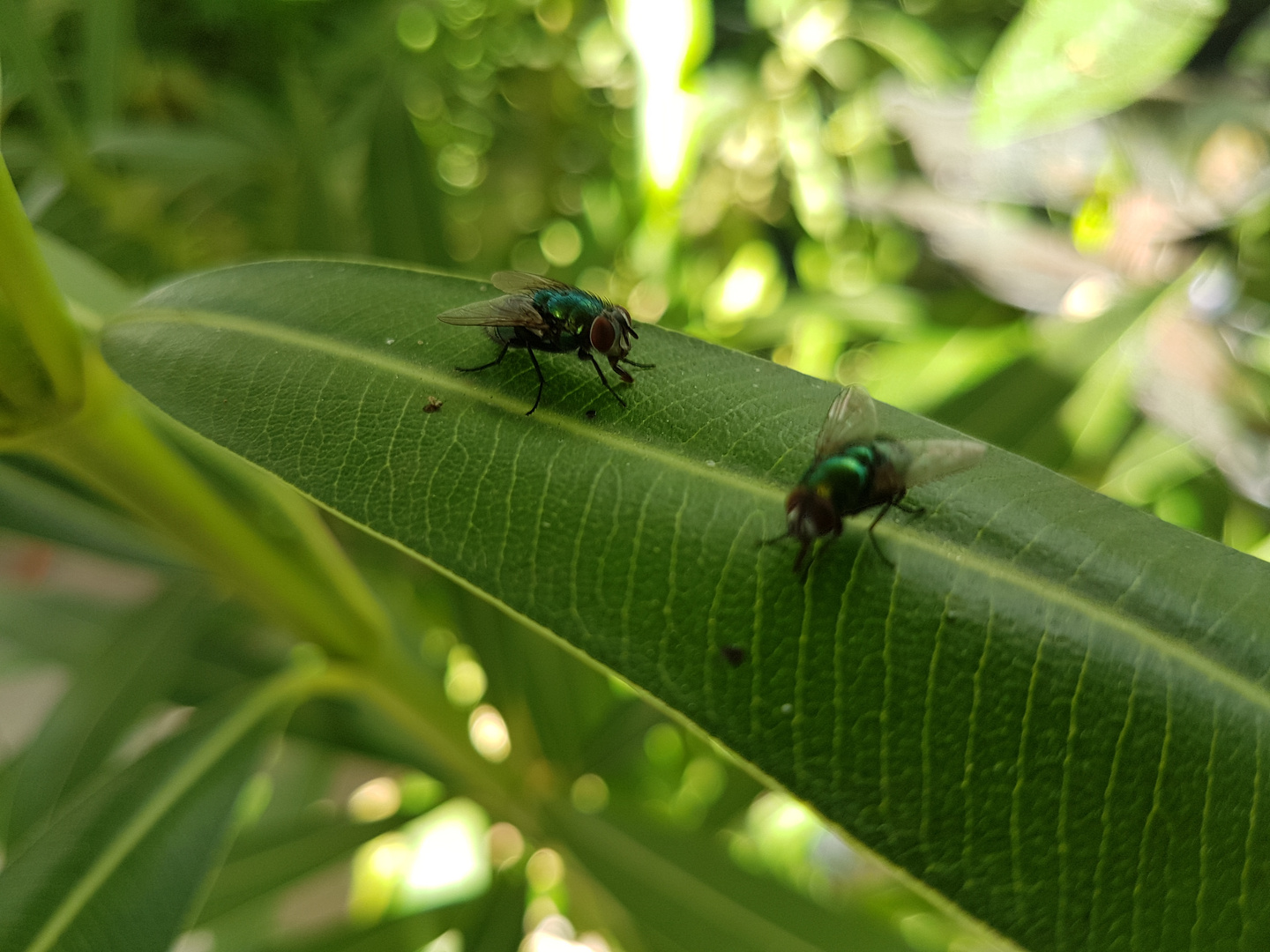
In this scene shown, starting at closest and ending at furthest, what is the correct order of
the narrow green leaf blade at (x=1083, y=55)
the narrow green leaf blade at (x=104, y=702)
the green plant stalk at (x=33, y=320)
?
the green plant stalk at (x=33, y=320)
the narrow green leaf blade at (x=1083, y=55)
the narrow green leaf blade at (x=104, y=702)

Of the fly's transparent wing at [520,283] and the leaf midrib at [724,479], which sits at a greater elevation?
the fly's transparent wing at [520,283]

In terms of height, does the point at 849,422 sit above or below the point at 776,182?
below

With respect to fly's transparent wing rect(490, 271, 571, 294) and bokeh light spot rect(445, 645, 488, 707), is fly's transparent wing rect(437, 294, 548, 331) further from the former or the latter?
bokeh light spot rect(445, 645, 488, 707)

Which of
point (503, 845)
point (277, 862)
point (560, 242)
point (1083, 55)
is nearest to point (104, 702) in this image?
point (277, 862)

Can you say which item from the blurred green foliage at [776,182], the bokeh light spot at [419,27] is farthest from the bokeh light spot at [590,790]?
the bokeh light spot at [419,27]

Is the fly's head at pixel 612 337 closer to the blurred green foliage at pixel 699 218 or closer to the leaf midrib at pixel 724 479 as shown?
the leaf midrib at pixel 724 479

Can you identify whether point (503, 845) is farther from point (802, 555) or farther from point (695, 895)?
point (802, 555)
